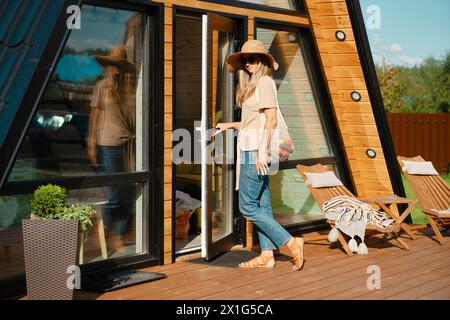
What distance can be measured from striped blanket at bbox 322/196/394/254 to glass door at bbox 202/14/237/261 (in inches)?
36.6

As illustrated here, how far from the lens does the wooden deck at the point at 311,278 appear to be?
6203mm

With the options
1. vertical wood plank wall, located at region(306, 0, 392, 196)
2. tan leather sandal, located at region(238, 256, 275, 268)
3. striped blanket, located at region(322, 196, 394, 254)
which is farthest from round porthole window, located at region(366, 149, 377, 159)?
tan leather sandal, located at region(238, 256, 275, 268)

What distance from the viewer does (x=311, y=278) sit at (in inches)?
269

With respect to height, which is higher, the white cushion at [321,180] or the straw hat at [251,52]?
the straw hat at [251,52]

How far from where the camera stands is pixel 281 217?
29.6ft

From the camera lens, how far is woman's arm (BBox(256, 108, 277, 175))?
675 centimetres

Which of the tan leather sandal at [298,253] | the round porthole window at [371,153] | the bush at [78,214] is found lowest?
the tan leather sandal at [298,253]

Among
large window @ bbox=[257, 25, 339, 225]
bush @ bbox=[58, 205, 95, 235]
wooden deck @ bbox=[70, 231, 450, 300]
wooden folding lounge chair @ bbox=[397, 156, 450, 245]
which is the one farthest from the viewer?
large window @ bbox=[257, 25, 339, 225]

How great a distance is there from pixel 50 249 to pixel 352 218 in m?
Result: 3.31

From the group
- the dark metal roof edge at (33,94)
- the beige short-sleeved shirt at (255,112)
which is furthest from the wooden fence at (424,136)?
the dark metal roof edge at (33,94)

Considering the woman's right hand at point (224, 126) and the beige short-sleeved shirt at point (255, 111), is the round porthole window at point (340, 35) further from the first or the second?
the beige short-sleeved shirt at point (255, 111)

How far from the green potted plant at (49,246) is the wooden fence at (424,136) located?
52.0 ft

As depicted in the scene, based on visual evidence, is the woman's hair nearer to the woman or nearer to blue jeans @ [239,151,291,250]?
the woman

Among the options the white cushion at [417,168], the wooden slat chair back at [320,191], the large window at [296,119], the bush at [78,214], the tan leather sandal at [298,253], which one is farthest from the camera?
the white cushion at [417,168]
